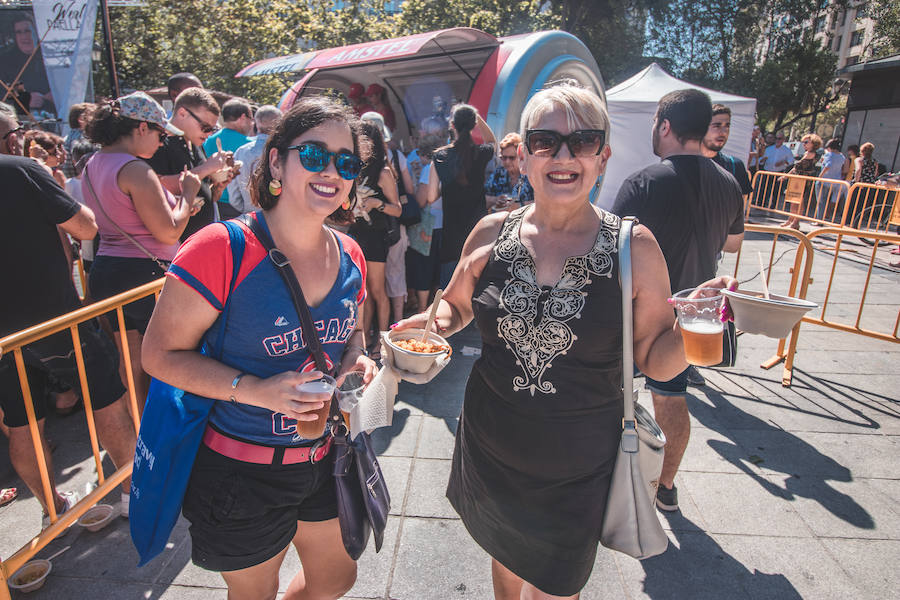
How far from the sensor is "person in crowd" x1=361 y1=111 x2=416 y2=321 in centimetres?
504

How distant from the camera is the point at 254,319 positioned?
1501 millimetres

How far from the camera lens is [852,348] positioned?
5.14m

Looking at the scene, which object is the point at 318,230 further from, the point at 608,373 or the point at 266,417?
the point at 608,373

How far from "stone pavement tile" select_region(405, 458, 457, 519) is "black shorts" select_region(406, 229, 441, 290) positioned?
2.52 m

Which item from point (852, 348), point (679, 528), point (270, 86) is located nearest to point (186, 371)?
point (679, 528)

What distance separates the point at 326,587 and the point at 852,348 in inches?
220

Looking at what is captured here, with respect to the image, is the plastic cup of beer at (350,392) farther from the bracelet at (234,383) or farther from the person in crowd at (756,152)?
the person in crowd at (756,152)

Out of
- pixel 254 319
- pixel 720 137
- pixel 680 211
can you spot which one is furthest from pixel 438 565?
pixel 720 137

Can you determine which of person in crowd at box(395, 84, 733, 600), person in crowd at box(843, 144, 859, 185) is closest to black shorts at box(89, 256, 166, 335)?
person in crowd at box(395, 84, 733, 600)

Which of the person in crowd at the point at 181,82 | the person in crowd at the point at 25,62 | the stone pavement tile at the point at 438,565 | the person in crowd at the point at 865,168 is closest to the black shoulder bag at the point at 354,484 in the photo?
the stone pavement tile at the point at 438,565

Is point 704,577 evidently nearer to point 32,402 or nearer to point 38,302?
point 32,402

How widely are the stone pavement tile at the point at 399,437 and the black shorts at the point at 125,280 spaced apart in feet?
5.07

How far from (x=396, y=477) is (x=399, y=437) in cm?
45

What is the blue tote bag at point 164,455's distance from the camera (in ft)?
4.93
